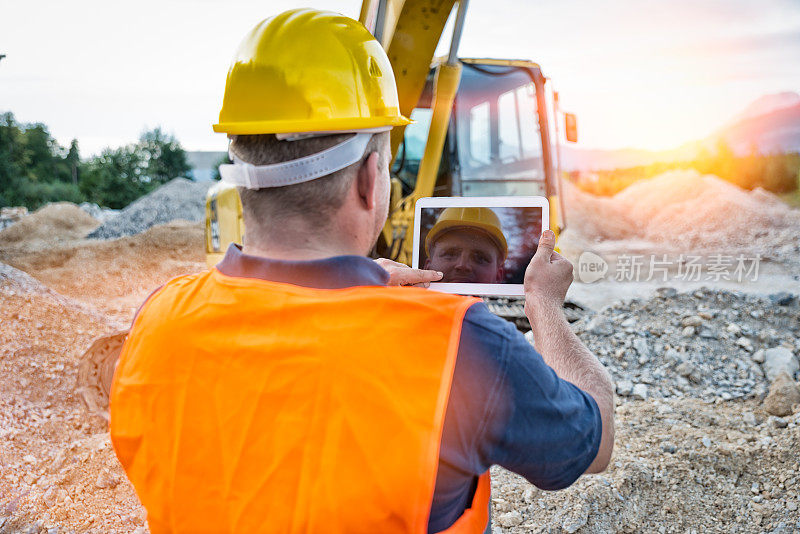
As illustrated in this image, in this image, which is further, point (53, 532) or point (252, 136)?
point (53, 532)

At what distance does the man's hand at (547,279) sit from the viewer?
4.91 feet

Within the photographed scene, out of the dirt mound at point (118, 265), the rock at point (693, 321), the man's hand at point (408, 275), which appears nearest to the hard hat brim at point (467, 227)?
the man's hand at point (408, 275)

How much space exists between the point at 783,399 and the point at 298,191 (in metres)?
4.65

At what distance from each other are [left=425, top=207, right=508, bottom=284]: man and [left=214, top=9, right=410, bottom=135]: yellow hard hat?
0.78 metres

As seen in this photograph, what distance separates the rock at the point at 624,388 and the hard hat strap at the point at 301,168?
14.5 ft

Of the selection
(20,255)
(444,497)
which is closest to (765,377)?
(444,497)

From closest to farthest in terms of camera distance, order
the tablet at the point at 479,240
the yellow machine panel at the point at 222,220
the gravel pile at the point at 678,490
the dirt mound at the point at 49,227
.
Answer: the tablet at the point at 479,240 < the gravel pile at the point at 678,490 < the yellow machine panel at the point at 222,220 < the dirt mound at the point at 49,227

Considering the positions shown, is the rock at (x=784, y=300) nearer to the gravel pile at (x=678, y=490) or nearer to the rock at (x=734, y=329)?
the rock at (x=734, y=329)

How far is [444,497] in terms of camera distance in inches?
42.6

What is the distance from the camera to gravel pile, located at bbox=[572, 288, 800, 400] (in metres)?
5.00

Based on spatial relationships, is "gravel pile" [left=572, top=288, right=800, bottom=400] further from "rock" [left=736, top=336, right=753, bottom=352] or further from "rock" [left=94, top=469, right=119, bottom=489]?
"rock" [left=94, top=469, right=119, bottom=489]

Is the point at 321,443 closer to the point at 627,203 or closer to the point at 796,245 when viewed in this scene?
the point at 796,245

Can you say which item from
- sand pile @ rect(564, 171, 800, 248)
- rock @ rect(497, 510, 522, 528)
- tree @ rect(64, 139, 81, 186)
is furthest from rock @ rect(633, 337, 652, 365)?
tree @ rect(64, 139, 81, 186)

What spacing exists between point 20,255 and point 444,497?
58.3ft
